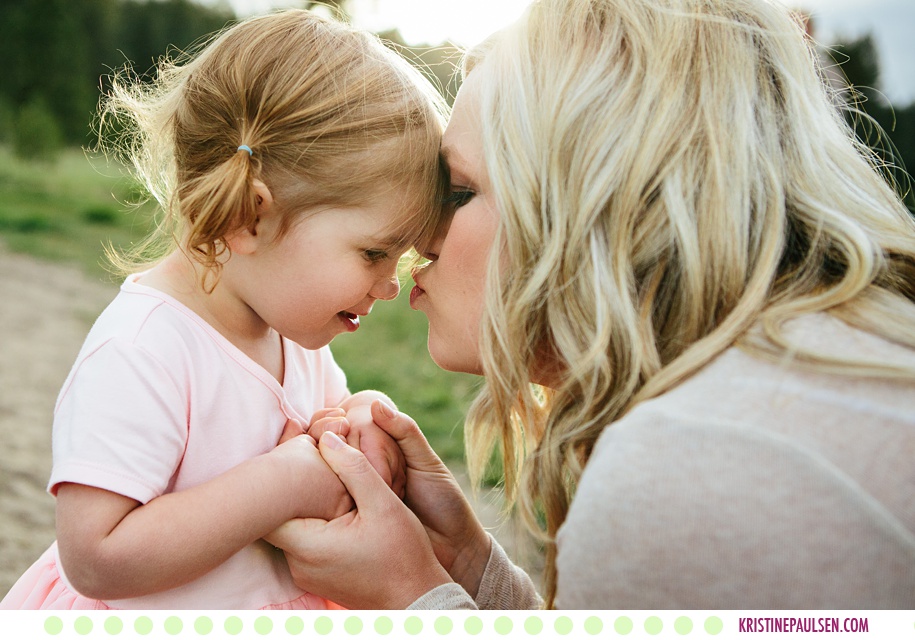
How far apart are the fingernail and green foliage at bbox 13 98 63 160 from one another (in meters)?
15.9

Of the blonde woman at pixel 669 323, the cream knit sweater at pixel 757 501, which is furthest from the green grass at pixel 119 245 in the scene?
the cream knit sweater at pixel 757 501

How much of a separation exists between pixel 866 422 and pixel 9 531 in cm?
371

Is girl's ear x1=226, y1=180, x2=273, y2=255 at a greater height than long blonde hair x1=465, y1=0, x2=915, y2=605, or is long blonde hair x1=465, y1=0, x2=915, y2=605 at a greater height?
long blonde hair x1=465, y1=0, x2=915, y2=605

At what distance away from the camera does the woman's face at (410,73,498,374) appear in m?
1.81

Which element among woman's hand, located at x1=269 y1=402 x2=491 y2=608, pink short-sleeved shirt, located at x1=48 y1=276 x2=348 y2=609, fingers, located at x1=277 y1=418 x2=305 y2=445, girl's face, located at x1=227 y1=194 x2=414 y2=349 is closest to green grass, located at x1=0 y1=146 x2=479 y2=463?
girl's face, located at x1=227 y1=194 x2=414 y2=349

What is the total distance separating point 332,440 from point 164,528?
1.43 feet

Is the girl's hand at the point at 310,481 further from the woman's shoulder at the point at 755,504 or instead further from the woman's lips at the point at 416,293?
the woman's shoulder at the point at 755,504

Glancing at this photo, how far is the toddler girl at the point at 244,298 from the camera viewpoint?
1.64m

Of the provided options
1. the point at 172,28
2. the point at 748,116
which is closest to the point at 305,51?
the point at 748,116

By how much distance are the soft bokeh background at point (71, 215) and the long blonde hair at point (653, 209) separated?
1.15 feet

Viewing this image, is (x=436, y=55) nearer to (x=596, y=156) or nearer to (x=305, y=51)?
(x=305, y=51)

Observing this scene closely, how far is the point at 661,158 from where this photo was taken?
61.1 inches

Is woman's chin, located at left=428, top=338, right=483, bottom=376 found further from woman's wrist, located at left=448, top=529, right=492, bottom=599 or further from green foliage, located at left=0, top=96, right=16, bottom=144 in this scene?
green foliage, located at left=0, top=96, right=16, bottom=144
